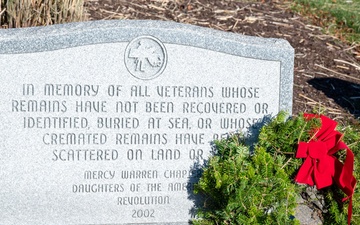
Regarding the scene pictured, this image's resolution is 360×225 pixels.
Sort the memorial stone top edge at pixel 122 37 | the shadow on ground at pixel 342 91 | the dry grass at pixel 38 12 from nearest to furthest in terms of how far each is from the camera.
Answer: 1. the memorial stone top edge at pixel 122 37
2. the dry grass at pixel 38 12
3. the shadow on ground at pixel 342 91

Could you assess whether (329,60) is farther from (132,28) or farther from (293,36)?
(132,28)

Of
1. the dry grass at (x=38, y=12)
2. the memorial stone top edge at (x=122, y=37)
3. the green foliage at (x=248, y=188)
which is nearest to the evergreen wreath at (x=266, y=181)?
the green foliage at (x=248, y=188)

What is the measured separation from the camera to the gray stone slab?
13.0ft

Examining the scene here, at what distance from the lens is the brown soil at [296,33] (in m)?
5.95

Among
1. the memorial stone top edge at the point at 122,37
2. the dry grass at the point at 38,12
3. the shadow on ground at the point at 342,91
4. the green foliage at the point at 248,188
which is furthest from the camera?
the shadow on ground at the point at 342,91

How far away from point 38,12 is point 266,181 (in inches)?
108

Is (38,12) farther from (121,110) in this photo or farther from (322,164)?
(322,164)

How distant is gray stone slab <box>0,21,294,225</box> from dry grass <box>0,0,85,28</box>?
1602mm

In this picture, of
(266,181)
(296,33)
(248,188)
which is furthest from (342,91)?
(248,188)

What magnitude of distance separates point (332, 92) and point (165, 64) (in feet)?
8.09

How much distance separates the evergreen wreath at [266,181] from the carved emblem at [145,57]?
1.93ft

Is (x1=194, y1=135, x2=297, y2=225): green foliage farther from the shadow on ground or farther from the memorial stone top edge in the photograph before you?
the shadow on ground

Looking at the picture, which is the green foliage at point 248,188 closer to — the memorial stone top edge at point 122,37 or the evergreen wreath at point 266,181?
the evergreen wreath at point 266,181

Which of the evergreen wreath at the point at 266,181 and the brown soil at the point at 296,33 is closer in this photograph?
the evergreen wreath at the point at 266,181
